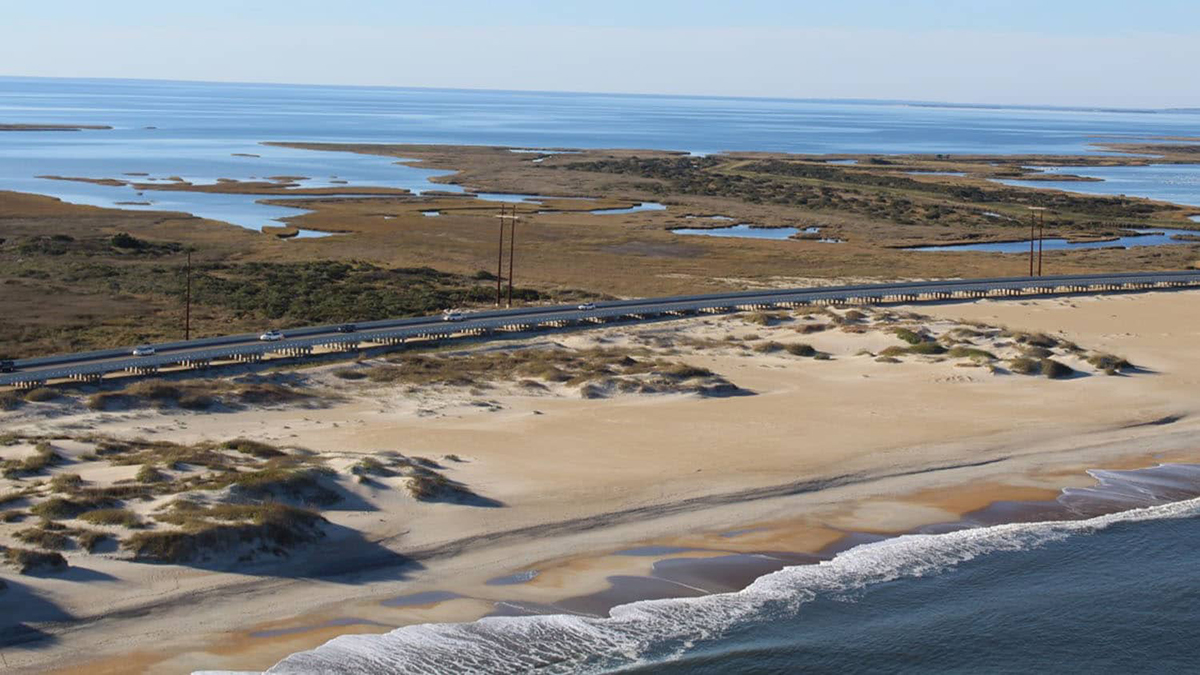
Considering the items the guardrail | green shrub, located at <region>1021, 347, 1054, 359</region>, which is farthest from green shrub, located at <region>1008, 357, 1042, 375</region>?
the guardrail

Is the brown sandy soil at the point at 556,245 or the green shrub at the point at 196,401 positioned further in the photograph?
the brown sandy soil at the point at 556,245

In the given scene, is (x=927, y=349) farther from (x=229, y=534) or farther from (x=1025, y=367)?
(x=229, y=534)

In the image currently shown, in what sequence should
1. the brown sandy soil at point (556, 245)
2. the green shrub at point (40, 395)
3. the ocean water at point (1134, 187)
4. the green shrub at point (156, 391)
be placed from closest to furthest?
1. the green shrub at point (40, 395)
2. the green shrub at point (156, 391)
3. the brown sandy soil at point (556, 245)
4. the ocean water at point (1134, 187)

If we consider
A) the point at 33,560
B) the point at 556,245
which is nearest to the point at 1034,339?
the point at 33,560

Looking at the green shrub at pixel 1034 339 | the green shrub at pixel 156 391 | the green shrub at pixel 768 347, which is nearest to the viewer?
the green shrub at pixel 156 391

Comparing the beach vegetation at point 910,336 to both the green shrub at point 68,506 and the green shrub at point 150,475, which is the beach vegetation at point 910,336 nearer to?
the green shrub at point 150,475

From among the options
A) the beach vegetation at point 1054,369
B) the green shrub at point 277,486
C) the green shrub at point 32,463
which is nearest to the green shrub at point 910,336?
the beach vegetation at point 1054,369
